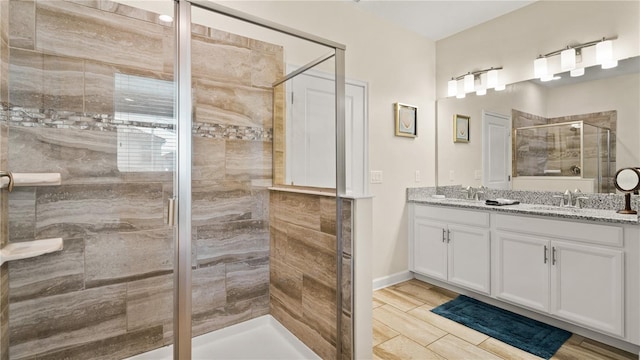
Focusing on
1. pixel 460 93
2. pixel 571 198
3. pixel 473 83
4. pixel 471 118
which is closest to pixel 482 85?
pixel 473 83

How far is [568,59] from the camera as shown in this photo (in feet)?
8.05

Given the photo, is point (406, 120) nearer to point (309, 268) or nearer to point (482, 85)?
point (482, 85)

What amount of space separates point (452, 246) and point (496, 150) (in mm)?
1061

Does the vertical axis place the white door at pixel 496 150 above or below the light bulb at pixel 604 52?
below

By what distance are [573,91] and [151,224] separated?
3.28 metres

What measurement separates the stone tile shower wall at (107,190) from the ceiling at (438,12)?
1.47 meters

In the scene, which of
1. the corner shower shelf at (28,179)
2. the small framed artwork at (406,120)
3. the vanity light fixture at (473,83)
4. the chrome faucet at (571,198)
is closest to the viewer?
the corner shower shelf at (28,179)

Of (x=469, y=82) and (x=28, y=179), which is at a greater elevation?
(x=469, y=82)

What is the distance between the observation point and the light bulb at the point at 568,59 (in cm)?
244

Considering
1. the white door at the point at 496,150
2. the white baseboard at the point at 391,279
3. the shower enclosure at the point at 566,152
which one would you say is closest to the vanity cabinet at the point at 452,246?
the white baseboard at the point at 391,279

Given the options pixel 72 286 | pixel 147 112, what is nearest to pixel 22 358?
pixel 72 286

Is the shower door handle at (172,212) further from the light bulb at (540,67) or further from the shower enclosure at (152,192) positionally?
the light bulb at (540,67)

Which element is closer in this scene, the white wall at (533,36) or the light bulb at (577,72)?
the white wall at (533,36)

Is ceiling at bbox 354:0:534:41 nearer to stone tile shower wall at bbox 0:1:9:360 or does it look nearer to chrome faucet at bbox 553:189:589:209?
chrome faucet at bbox 553:189:589:209
